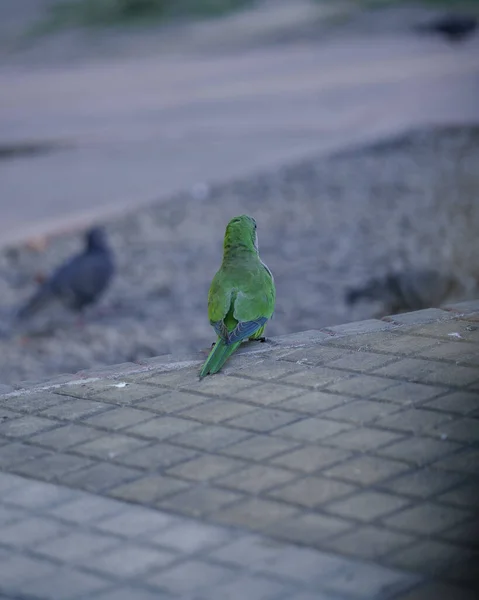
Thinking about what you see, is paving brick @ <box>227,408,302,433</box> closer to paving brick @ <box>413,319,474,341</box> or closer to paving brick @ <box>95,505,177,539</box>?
paving brick @ <box>95,505,177,539</box>

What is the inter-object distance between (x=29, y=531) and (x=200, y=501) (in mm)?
632

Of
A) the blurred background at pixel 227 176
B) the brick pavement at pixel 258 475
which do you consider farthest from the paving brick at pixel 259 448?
the blurred background at pixel 227 176

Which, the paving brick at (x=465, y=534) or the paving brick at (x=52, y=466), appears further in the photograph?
the paving brick at (x=52, y=466)

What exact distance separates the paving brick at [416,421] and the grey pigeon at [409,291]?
3886 mm

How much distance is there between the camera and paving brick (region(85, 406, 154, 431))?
494cm

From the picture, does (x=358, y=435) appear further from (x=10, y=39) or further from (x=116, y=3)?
(x=116, y=3)

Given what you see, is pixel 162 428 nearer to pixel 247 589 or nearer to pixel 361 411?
pixel 361 411

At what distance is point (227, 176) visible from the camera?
44.2 feet

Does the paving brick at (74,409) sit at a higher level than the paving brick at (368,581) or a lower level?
higher

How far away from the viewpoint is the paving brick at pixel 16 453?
4.62 m

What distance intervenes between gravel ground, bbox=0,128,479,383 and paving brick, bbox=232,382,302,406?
10.0 ft

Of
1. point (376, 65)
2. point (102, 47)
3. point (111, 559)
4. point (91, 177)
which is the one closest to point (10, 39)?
point (102, 47)

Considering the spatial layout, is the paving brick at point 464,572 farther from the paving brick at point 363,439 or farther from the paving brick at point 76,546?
the paving brick at point 76,546

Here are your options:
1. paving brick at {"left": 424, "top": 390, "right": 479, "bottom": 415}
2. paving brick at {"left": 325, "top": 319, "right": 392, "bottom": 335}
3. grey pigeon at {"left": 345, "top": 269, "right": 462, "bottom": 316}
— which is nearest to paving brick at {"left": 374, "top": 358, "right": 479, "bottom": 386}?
paving brick at {"left": 424, "top": 390, "right": 479, "bottom": 415}
